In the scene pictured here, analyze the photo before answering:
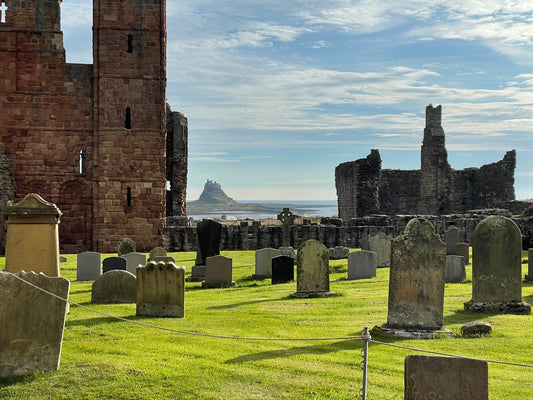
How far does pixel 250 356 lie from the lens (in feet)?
29.4

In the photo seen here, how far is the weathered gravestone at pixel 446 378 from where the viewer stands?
577 cm

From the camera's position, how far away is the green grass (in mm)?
7562

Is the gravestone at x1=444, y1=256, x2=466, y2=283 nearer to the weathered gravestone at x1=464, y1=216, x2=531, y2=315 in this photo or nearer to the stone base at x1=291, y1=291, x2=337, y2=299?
the stone base at x1=291, y1=291, x2=337, y2=299

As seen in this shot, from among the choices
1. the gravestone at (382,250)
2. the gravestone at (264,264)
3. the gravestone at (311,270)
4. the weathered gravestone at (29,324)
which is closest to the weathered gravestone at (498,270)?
the gravestone at (311,270)

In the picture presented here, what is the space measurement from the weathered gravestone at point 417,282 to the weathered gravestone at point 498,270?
2450 millimetres

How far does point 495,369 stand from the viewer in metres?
8.59

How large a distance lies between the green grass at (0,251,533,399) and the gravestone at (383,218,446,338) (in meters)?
0.43

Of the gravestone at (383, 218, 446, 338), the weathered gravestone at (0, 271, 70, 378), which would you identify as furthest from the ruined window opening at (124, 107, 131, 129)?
the weathered gravestone at (0, 271, 70, 378)

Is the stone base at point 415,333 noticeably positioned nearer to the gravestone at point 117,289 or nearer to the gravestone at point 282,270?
the gravestone at point 117,289

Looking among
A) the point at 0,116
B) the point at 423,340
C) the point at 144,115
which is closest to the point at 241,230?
the point at 144,115

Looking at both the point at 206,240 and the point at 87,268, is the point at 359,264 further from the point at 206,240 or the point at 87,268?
the point at 87,268

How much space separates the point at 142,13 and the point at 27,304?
26.6 m

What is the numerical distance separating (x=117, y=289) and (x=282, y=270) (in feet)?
19.1

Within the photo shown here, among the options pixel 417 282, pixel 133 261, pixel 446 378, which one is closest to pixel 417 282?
pixel 417 282
